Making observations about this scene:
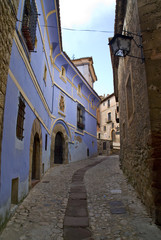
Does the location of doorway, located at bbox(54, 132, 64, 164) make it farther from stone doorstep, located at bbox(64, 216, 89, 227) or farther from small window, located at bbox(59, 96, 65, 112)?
stone doorstep, located at bbox(64, 216, 89, 227)

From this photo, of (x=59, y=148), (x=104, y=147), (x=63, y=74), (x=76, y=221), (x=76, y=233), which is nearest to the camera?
(x=76, y=233)

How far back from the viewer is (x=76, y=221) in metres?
3.10

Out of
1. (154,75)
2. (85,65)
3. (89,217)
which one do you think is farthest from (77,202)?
(85,65)

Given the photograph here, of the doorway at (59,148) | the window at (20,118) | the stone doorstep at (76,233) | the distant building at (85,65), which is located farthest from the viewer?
the distant building at (85,65)

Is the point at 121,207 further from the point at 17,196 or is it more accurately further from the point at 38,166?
the point at 38,166

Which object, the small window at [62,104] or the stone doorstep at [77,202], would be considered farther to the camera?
the small window at [62,104]

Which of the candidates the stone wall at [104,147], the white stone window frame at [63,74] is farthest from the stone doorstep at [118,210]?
the stone wall at [104,147]

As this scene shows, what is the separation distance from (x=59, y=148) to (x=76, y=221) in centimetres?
831

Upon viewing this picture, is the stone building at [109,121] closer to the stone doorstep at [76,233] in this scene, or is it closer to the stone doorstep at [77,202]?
the stone doorstep at [77,202]

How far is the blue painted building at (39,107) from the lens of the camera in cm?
333

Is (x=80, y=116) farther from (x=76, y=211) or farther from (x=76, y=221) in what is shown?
(x=76, y=221)

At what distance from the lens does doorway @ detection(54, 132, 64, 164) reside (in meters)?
11.0

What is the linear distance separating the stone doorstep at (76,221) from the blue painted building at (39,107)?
102cm

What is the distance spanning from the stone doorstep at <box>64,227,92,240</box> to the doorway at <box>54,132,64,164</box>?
8.21 m
